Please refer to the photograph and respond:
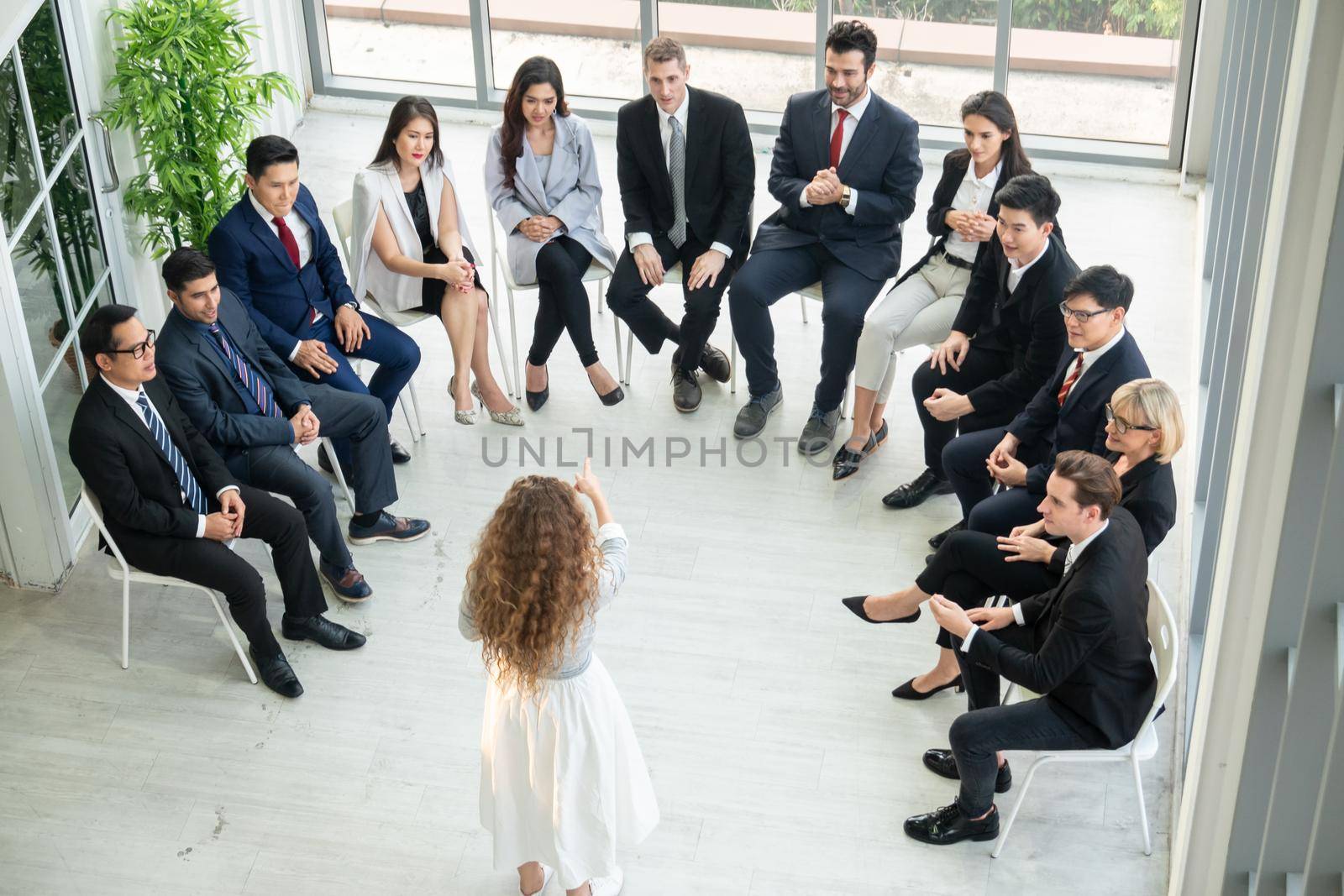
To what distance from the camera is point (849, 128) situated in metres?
6.16

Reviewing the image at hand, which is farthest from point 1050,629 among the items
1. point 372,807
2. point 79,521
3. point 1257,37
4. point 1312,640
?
point 79,521

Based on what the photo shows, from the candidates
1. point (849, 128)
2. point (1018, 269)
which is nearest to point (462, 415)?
point (849, 128)

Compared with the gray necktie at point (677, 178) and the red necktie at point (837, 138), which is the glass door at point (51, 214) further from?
the red necktie at point (837, 138)

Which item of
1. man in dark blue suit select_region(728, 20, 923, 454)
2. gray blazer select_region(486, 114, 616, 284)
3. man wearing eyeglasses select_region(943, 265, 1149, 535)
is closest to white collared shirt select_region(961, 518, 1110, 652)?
man wearing eyeglasses select_region(943, 265, 1149, 535)

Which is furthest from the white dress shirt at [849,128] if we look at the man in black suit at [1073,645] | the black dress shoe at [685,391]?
the man in black suit at [1073,645]

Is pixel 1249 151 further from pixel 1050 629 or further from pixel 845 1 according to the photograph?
pixel 845 1

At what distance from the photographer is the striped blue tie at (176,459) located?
4875mm

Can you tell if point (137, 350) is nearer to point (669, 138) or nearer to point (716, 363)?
point (669, 138)

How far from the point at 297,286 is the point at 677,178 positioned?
1.71 meters

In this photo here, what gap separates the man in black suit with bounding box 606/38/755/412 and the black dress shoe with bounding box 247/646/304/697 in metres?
2.22

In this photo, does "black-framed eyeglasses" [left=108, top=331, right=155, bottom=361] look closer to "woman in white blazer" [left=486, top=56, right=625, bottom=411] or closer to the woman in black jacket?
"woman in white blazer" [left=486, top=56, right=625, bottom=411]

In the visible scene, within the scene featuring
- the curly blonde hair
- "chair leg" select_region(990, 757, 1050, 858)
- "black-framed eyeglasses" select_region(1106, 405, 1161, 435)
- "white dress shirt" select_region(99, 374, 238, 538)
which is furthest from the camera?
"white dress shirt" select_region(99, 374, 238, 538)

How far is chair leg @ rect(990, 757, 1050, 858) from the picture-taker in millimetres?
4324

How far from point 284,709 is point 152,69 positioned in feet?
9.11
